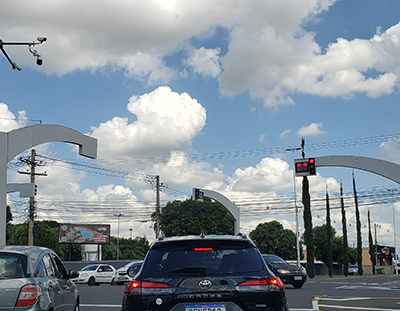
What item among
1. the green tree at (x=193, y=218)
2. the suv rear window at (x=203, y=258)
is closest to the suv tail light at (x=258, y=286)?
the suv rear window at (x=203, y=258)

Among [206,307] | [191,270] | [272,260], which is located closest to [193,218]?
[272,260]

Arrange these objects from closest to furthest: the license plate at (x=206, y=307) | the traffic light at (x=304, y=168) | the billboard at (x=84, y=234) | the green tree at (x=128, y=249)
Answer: the license plate at (x=206, y=307) → the traffic light at (x=304, y=168) → the billboard at (x=84, y=234) → the green tree at (x=128, y=249)

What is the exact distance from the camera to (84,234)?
5866 cm

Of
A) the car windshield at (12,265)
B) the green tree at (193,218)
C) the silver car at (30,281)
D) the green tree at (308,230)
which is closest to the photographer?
the silver car at (30,281)

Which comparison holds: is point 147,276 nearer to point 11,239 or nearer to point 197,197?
point 197,197

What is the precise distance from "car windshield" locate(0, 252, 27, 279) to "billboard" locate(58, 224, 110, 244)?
52.1 m

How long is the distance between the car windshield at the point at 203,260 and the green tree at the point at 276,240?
73.2 meters

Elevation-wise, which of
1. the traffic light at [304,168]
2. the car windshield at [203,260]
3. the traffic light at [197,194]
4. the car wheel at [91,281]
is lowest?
the car wheel at [91,281]

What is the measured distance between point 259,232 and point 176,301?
76.9m

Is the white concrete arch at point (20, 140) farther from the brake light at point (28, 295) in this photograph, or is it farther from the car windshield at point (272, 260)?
the brake light at point (28, 295)

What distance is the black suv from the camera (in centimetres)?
570

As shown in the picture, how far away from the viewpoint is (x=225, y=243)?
625 cm

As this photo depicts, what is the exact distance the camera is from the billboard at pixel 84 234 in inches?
2258

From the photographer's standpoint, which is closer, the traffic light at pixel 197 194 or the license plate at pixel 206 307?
the license plate at pixel 206 307
